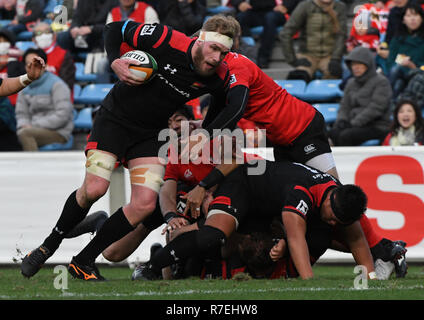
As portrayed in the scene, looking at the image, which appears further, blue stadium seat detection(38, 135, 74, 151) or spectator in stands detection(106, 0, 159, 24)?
spectator in stands detection(106, 0, 159, 24)

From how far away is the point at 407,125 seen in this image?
1038 cm

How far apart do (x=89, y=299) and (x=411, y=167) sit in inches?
197

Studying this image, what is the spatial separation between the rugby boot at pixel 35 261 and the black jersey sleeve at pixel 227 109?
1.64 metres

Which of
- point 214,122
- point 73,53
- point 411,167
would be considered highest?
point 214,122

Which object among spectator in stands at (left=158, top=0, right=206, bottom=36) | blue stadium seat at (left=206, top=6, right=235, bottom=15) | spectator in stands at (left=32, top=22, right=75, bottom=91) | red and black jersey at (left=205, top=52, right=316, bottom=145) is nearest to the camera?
red and black jersey at (left=205, top=52, right=316, bottom=145)

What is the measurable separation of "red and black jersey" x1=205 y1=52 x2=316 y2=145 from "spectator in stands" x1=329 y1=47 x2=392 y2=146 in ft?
11.9

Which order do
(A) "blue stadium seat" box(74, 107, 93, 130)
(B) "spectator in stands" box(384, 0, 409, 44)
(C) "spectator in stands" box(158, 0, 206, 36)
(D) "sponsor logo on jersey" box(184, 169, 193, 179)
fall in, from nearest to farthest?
(D) "sponsor logo on jersey" box(184, 169, 193, 179) < (B) "spectator in stands" box(384, 0, 409, 44) < (A) "blue stadium seat" box(74, 107, 93, 130) < (C) "spectator in stands" box(158, 0, 206, 36)

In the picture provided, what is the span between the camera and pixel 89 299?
5352 mm

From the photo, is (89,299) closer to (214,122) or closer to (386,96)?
(214,122)

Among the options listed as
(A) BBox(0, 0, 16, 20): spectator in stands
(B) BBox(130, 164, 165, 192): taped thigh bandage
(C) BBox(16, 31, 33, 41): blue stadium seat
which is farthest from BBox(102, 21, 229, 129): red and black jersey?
(A) BBox(0, 0, 16, 20): spectator in stands

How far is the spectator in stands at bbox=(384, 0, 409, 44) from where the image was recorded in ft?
40.1

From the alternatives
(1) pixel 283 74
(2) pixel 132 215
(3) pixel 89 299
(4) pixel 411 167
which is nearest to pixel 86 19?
(1) pixel 283 74

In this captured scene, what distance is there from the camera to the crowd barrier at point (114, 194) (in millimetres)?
9242

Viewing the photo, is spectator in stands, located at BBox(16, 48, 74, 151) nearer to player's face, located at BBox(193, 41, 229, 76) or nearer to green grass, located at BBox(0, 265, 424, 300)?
green grass, located at BBox(0, 265, 424, 300)
